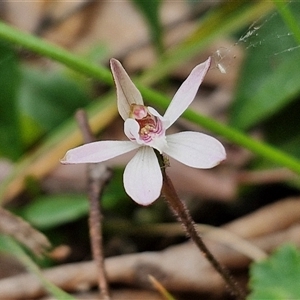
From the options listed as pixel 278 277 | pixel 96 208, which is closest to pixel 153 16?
pixel 96 208

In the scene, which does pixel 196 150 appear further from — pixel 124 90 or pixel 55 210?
pixel 55 210

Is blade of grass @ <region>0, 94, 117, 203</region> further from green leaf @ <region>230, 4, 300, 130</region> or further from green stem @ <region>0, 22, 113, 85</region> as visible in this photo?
green stem @ <region>0, 22, 113, 85</region>

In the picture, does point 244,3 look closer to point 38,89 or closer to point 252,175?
point 252,175

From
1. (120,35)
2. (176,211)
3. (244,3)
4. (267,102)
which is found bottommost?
(176,211)

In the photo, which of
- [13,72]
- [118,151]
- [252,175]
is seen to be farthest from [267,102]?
[118,151]

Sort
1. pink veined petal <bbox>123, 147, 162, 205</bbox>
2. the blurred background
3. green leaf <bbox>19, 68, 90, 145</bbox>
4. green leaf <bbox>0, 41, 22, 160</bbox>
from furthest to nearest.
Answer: green leaf <bbox>19, 68, 90, 145</bbox> < green leaf <bbox>0, 41, 22, 160</bbox> < the blurred background < pink veined petal <bbox>123, 147, 162, 205</bbox>

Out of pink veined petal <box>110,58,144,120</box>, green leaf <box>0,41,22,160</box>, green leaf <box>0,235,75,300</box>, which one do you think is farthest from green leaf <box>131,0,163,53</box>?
pink veined petal <box>110,58,144,120</box>
